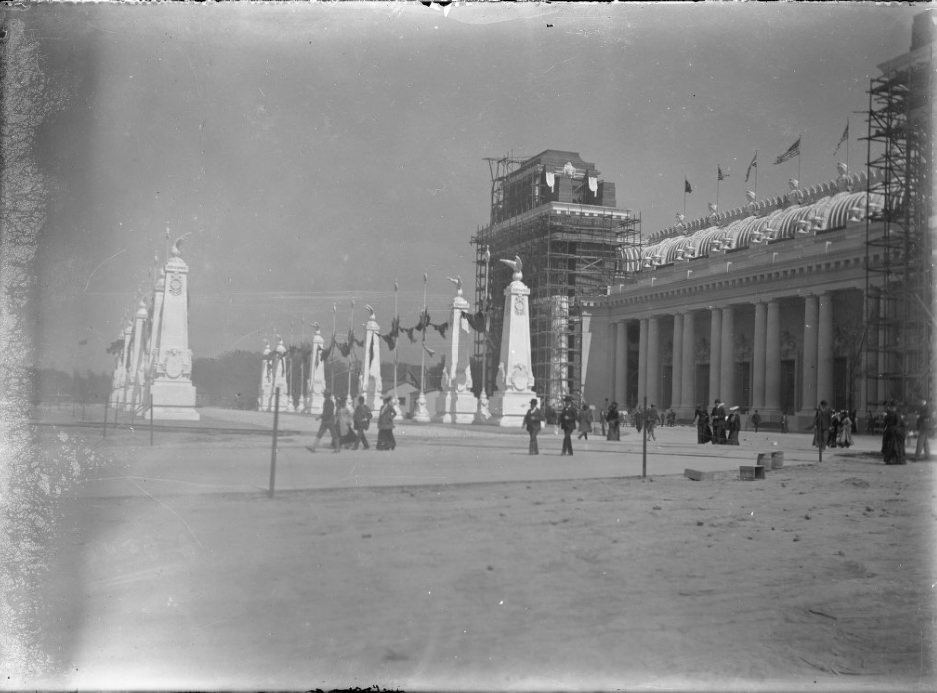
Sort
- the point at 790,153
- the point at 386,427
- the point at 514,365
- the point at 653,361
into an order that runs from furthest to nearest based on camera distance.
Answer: the point at 653,361 → the point at 514,365 → the point at 790,153 → the point at 386,427

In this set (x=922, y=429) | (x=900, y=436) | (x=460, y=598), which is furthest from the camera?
(x=922, y=429)

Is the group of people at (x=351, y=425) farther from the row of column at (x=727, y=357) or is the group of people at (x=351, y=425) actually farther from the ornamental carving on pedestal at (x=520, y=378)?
the row of column at (x=727, y=357)

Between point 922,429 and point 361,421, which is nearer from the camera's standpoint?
point 361,421

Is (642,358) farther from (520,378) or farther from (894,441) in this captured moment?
(894,441)

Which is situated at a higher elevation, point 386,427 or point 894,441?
point 386,427

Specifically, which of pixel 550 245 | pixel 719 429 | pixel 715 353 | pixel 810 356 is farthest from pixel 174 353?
pixel 715 353

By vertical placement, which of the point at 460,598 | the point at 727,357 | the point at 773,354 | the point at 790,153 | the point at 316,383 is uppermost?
the point at 790,153

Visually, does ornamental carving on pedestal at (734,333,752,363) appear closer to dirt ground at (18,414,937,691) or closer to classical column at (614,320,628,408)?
classical column at (614,320,628,408)

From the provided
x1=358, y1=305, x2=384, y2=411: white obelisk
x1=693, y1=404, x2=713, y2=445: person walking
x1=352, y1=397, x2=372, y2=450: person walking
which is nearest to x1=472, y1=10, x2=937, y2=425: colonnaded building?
x1=358, y1=305, x2=384, y2=411: white obelisk

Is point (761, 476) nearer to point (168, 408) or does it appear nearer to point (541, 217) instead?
point (541, 217)

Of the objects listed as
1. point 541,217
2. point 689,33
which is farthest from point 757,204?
point 689,33
